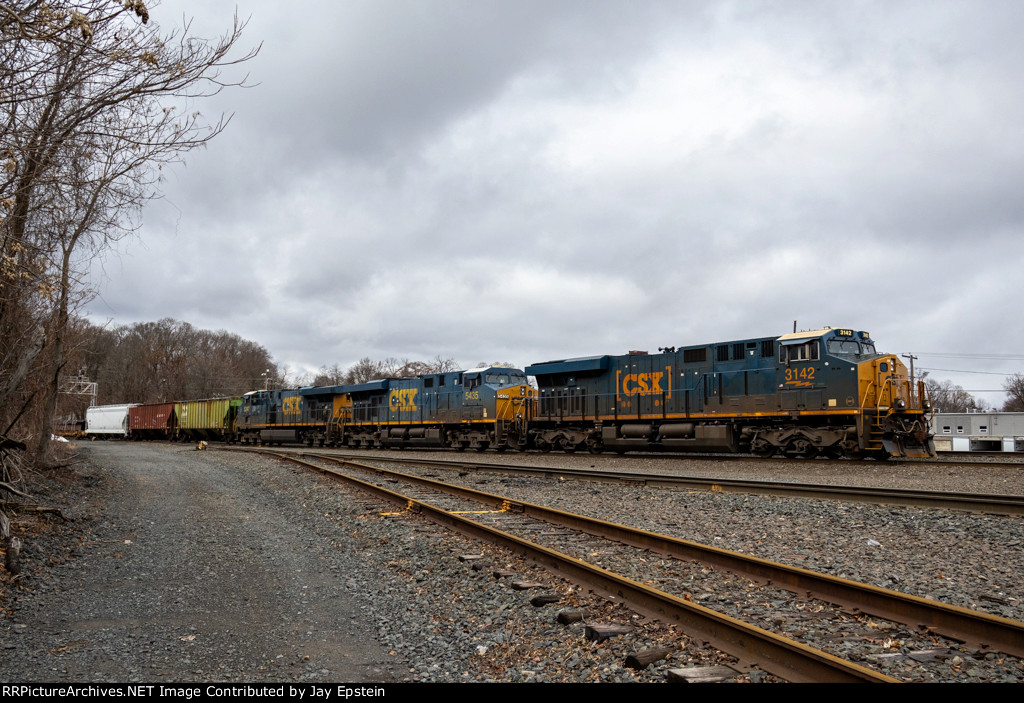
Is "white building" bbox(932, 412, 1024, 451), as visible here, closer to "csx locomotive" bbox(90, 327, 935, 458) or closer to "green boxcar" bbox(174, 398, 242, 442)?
"csx locomotive" bbox(90, 327, 935, 458)

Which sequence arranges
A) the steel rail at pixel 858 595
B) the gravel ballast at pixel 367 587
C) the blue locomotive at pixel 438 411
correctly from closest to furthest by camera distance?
the steel rail at pixel 858 595, the gravel ballast at pixel 367 587, the blue locomotive at pixel 438 411

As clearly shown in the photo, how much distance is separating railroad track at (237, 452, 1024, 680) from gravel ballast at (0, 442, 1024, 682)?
192 mm

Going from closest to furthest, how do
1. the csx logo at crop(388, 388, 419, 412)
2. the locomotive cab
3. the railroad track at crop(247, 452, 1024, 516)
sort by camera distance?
the railroad track at crop(247, 452, 1024, 516) → the locomotive cab → the csx logo at crop(388, 388, 419, 412)

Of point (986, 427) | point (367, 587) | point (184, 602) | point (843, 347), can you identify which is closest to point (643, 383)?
point (843, 347)

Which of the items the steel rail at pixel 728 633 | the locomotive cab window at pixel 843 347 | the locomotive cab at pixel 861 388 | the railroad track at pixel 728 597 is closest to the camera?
the steel rail at pixel 728 633

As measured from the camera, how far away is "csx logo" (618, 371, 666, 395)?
22031mm

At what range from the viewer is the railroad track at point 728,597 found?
406 cm

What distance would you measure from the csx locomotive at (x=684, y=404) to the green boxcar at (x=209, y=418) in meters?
13.9

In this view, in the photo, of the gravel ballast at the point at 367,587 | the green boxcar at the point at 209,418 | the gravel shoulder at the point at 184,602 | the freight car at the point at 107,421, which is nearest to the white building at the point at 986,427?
the gravel ballast at the point at 367,587

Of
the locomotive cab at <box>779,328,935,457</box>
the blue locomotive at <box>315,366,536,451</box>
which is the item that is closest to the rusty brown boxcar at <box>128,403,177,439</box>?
the blue locomotive at <box>315,366,536,451</box>

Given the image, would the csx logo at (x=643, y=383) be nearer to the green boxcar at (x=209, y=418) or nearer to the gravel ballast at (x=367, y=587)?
the gravel ballast at (x=367, y=587)

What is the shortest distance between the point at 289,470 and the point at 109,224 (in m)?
11.9

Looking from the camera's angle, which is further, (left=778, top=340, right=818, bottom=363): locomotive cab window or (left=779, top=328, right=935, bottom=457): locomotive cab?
(left=778, top=340, right=818, bottom=363): locomotive cab window
